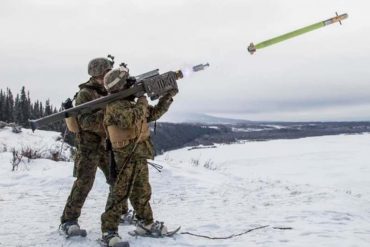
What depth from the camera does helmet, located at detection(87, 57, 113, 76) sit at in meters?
6.64

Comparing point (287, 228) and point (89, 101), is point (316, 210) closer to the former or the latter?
point (287, 228)

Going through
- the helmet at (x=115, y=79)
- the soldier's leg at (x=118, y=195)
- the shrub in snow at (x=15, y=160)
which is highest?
the helmet at (x=115, y=79)

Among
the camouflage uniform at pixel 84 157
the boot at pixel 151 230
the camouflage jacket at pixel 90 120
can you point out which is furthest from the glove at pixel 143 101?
the boot at pixel 151 230

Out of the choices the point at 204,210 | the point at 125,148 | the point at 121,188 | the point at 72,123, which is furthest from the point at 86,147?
the point at 204,210

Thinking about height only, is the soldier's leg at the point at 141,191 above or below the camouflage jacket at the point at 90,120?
below

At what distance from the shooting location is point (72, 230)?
6469mm

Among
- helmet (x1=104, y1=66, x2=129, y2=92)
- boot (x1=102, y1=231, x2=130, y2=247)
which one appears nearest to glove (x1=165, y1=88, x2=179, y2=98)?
helmet (x1=104, y1=66, x2=129, y2=92)

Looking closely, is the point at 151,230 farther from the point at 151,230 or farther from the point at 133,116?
the point at 133,116

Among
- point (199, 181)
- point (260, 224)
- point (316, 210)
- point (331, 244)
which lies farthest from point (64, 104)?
point (199, 181)

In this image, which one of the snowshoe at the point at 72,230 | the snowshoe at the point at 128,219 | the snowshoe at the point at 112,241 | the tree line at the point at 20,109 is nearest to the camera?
the snowshoe at the point at 112,241

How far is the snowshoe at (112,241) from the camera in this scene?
5.91 meters

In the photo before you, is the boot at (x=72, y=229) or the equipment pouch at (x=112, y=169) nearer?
the equipment pouch at (x=112, y=169)

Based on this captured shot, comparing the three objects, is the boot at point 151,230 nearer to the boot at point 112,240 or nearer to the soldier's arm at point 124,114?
the boot at point 112,240

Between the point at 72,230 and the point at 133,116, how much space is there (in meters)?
1.69
